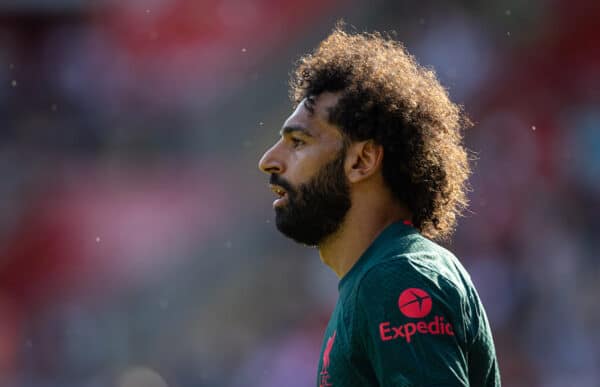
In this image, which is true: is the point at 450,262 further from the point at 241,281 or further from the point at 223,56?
the point at 223,56

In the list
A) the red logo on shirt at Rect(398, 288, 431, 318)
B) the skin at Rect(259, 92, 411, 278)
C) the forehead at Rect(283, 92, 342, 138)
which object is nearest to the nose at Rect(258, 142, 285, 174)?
the skin at Rect(259, 92, 411, 278)

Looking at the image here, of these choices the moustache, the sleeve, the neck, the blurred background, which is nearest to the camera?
the sleeve

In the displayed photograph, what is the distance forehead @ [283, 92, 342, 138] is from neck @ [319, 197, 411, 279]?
0.28 meters

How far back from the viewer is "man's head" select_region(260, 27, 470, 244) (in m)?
2.83

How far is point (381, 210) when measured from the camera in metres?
2.79

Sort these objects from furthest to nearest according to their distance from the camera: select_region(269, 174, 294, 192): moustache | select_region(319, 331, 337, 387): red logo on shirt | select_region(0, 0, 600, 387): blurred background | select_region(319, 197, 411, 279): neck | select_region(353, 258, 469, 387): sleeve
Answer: select_region(0, 0, 600, 387): blurred background
select_region(269, 174, 294, 192): moustache
select_region(319, 197, 411, 279): neck
select_region(319, 331, 337, 387): red logo on shirt
select_region(353, 258, 469, 387): sleeve

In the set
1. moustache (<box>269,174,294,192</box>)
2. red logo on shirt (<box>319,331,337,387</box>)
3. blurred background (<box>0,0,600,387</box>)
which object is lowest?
red logo on shirt (<box>319,331,337,387</box>)

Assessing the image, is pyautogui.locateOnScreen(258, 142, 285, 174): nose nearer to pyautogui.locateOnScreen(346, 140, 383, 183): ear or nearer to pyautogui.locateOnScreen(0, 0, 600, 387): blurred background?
pyautogui.locateOnScreen(346, 140, 383, 183): ear

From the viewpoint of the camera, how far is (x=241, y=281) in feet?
32.7

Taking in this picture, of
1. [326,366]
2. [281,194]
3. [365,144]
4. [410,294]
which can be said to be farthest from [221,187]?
[410,294]

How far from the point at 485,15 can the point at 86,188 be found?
5.30 m

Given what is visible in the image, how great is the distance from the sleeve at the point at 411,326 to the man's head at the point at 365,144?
55 centimetres

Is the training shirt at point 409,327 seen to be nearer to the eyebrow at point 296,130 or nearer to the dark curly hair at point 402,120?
the dark curly hair at point 402,120

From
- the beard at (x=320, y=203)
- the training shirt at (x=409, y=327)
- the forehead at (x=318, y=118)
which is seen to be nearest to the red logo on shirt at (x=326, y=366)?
the training shirt at (x=409, y=327)
